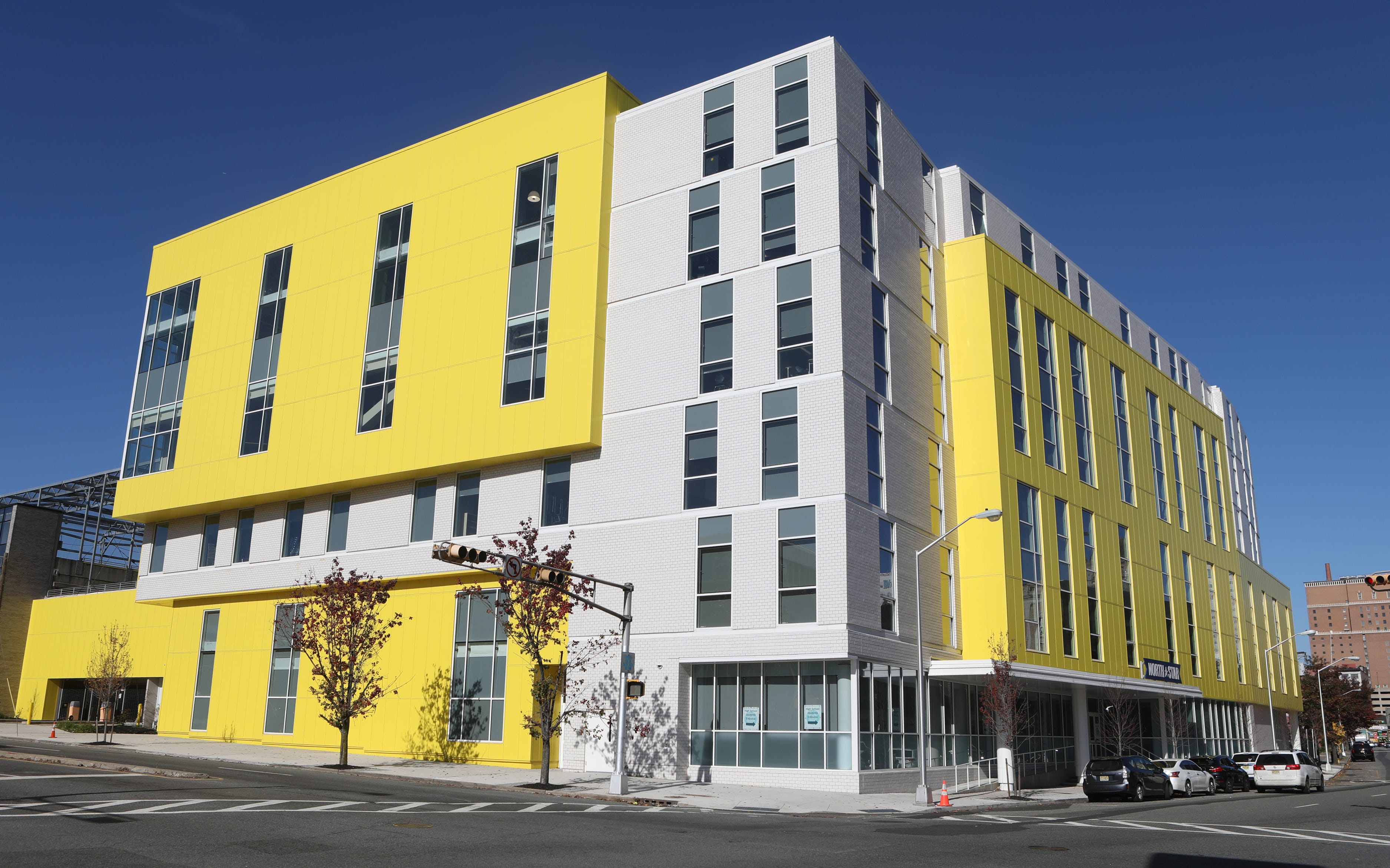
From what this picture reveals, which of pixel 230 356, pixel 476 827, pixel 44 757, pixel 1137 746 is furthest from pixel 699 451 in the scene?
pixel 1137 746

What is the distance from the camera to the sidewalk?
1066 inches

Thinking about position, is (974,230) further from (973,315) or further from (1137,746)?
(1137,746)

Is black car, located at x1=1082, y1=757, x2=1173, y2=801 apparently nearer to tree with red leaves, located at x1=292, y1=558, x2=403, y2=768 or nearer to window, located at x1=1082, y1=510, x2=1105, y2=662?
window, located at x1=1082, y1=510, x2=1105, y2=662

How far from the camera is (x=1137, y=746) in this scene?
50375 mm

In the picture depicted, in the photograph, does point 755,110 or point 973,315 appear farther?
point 973,315

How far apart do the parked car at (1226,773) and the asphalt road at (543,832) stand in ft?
46.0

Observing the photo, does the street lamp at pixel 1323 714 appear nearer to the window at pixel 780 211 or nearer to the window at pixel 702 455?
the window at pixel 702 455

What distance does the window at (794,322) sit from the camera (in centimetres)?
3522

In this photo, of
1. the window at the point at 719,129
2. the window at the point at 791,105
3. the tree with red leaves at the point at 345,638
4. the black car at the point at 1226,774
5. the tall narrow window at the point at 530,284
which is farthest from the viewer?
Answer: the black car at the point at 1226,774

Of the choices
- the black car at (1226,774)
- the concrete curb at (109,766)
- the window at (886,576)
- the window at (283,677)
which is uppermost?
the window at (886,576)

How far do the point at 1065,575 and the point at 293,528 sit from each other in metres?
34.3

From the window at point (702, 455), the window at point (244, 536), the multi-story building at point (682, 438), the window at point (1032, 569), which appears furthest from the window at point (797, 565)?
the window at point (244, 536)

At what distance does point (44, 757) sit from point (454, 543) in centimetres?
1683

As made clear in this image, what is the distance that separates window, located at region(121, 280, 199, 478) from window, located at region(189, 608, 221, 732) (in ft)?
26.2
